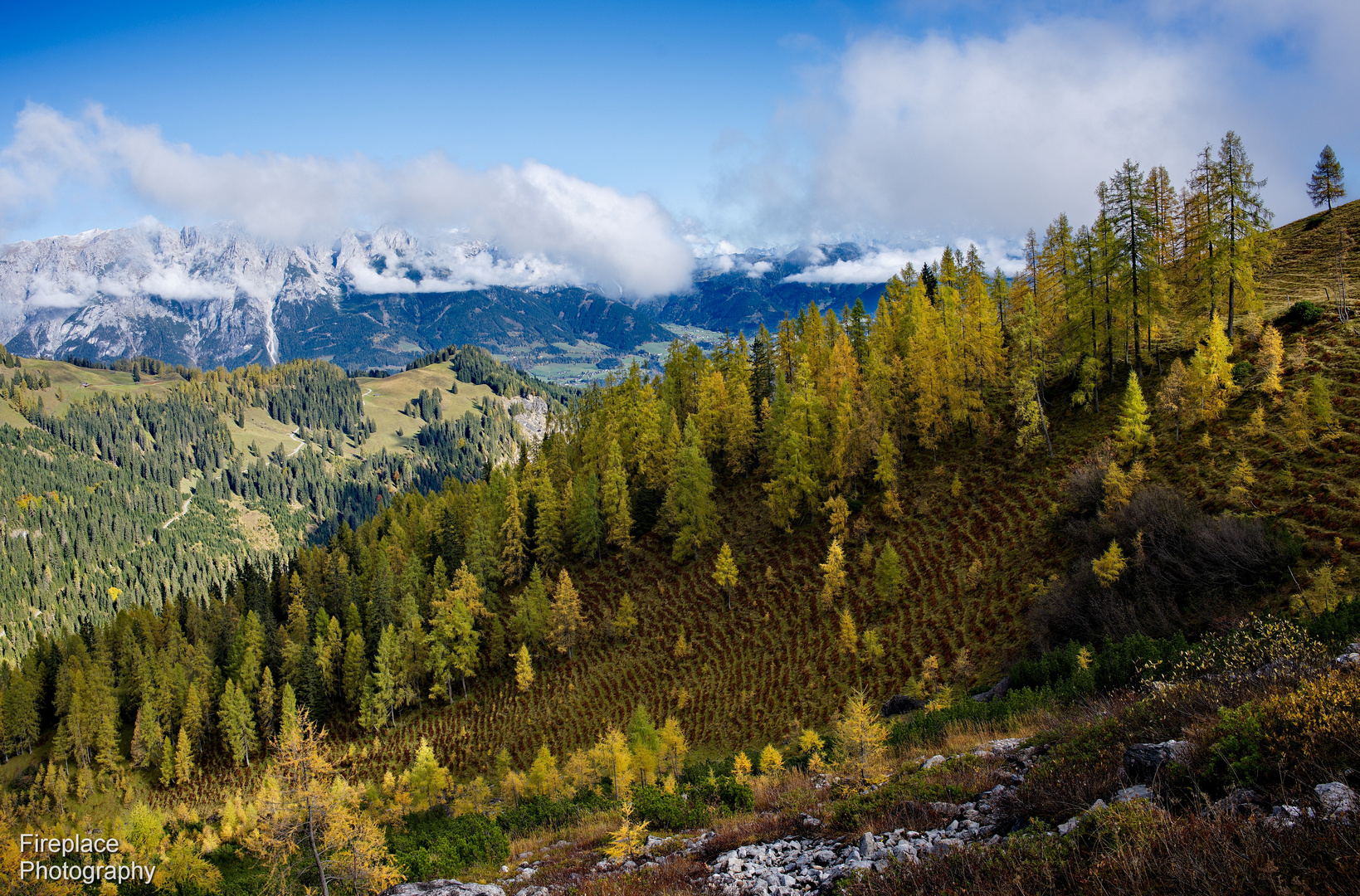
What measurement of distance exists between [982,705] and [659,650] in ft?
116

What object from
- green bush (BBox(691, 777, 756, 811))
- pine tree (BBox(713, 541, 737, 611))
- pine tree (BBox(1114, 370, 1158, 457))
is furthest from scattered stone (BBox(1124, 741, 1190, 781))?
pine tree (BBox(713, 541, 737, 611))

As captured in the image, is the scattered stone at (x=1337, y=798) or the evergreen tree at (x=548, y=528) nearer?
the scattered stone at (x=1337, y=798)

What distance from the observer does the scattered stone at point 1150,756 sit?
7828 millimetres

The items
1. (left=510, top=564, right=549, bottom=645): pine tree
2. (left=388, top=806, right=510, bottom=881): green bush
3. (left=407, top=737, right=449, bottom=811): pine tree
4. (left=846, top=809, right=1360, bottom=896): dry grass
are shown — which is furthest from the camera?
(left=510, top=564, right=549, bottom=645): pine tree

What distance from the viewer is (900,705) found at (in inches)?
1177

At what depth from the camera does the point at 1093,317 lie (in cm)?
4462

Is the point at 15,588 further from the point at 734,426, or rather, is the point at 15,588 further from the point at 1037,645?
the point at 1037,645

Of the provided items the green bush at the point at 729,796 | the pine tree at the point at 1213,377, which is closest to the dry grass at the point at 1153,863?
the green bush at the point at 729,796

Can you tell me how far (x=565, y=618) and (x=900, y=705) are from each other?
34637mm

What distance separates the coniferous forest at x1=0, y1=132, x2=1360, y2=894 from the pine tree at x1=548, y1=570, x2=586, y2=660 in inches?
12.5

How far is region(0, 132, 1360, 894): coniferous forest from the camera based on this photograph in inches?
363

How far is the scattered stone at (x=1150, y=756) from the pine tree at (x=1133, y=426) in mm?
32376

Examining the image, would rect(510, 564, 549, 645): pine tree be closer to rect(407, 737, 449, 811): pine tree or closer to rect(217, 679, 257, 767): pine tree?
rect(407, 737, 449, 811): pine tree

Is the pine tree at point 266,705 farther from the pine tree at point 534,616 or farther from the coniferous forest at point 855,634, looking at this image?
the pine tree at point 534,616
